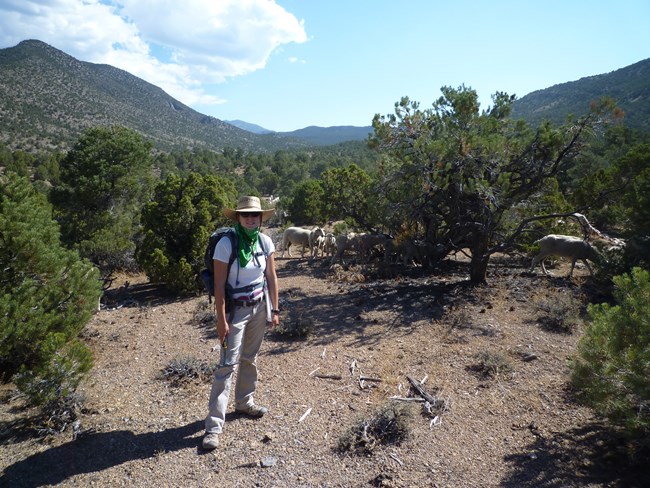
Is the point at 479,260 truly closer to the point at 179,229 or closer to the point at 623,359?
the point at 623,359

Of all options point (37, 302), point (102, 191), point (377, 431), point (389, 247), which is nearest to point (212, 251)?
point (37, 302)

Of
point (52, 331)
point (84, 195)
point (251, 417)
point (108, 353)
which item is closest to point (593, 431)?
point (251, 417)

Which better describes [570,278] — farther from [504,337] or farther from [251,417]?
[251,417]

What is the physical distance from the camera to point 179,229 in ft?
32.3

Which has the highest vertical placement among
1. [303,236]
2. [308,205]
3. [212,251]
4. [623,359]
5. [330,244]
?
[212,251]

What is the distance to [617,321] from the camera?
332cm

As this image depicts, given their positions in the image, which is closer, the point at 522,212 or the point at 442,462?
the point at 442,462

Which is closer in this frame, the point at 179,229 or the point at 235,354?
the point at 235,354

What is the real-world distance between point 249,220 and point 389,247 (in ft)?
27.4

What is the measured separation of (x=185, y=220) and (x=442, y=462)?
26.7 feet

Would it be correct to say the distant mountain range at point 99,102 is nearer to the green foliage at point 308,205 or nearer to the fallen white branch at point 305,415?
the green foliage at point 308,205

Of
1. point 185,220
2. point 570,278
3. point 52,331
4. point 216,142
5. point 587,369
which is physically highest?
point 216,142

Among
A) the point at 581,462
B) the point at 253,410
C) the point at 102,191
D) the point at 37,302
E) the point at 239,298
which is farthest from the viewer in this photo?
the point at 102,191

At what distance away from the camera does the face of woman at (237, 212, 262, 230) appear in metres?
3.89
